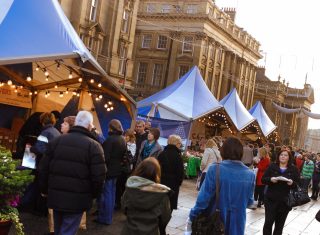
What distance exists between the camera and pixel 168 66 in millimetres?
46812

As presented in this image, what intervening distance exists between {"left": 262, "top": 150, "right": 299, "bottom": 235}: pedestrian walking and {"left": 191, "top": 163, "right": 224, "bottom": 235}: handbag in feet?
7.62

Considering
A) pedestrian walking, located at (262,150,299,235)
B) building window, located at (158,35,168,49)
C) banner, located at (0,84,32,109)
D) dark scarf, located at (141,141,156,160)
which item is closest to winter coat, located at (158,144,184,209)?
dark scarf, located at (141,141,156,160)

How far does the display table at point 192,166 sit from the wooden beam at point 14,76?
7377 mm

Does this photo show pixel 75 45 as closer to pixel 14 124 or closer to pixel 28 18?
pixel 28 18

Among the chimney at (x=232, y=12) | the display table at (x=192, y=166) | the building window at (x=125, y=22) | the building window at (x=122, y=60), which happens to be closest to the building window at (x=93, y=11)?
the building window at (x=125, y=22)

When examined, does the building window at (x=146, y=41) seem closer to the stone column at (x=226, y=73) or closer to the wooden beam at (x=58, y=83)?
the stone column at (x=226, y=73)

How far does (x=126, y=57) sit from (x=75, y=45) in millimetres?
26205

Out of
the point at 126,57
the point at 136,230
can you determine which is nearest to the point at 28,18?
the point at 136,230

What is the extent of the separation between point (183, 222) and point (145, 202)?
4.68 metres

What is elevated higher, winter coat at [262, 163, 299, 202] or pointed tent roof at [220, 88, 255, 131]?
pointed tent roof at [220, 88, 255, 131]

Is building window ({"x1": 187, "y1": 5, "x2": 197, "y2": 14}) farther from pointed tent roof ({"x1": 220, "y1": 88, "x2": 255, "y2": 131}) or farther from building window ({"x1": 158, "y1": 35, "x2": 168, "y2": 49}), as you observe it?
pointed tent roof ({"x1": 220, "y1": 88, "x2": 255, "y2": 131})

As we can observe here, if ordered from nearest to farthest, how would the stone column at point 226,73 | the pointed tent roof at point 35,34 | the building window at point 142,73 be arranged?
the pointed tent roof at point 35,34 < the building window at point 142,73 < the stone column at point 226,73

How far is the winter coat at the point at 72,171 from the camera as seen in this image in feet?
15.1

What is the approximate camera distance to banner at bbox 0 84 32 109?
1116 centimetres
